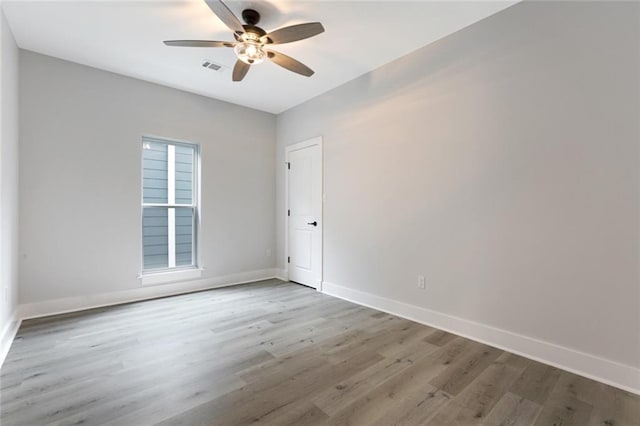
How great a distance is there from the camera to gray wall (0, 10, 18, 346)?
2439mm

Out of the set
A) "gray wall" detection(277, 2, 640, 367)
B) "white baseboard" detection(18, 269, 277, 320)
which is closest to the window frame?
"white baseboard" detection(18, 269, 277, 320)

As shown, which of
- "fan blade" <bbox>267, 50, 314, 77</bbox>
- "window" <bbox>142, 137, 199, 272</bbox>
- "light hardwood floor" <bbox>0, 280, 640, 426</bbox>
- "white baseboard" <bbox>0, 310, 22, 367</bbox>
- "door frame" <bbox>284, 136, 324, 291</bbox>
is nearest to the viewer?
"light hardwood floor" <bbox>0, 280, 640, 426</bbox>

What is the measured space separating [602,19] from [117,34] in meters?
4.02

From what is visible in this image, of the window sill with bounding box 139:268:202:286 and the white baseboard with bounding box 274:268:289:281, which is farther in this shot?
the white baseboard with bounding box 274:268:289:281

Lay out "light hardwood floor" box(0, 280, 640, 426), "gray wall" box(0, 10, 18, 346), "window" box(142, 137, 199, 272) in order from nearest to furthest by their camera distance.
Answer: "light hardwood floor" box(0, 280, 640, 426)
"gray wall" box(0, 10, 18, 346)
"window" box(142, 137, 199, 272)

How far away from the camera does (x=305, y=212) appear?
4609 mm

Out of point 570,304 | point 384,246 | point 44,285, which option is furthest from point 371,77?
point 44,285

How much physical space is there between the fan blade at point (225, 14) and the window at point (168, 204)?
95.9 inches

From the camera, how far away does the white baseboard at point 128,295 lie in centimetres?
318

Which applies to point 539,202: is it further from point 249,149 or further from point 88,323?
point 88,323

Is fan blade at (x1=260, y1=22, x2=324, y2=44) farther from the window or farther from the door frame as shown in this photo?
the window

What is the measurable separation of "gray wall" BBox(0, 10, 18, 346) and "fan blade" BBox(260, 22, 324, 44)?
2.19 m

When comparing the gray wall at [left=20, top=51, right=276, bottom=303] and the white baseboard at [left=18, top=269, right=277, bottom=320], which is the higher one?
the gray wall at [left=20, top=51, right=276, bottom=303]

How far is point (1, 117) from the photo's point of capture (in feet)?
7.87
